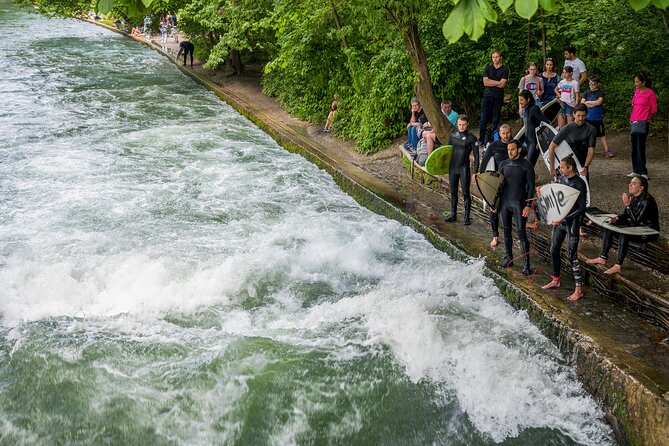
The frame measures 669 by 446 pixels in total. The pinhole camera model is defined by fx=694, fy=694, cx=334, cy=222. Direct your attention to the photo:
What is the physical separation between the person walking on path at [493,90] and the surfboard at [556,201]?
455 cm

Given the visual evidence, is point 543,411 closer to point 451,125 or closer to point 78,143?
point 451,125

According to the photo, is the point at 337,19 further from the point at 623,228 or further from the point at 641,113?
the point at 623,228

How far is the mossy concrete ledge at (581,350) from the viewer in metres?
5.90

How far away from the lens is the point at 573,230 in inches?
299

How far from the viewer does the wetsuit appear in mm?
8281

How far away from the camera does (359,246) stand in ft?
34.6

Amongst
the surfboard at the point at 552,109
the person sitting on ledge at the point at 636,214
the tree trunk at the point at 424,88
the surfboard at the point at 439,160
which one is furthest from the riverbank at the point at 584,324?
the surfboard at the point at 552,109

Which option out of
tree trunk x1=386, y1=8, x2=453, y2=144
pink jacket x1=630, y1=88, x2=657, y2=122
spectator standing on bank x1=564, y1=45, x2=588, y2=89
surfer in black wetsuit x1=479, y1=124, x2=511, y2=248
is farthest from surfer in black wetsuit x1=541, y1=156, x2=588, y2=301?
tree trunk x1=386, y1=8, x2=453, y2=144

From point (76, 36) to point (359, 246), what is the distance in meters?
41.1

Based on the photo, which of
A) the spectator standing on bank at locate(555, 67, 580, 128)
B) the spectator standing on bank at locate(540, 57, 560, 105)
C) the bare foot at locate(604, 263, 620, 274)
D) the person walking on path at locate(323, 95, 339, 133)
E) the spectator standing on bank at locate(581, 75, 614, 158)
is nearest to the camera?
the bare foot at locate(604, 263, 620, 274)

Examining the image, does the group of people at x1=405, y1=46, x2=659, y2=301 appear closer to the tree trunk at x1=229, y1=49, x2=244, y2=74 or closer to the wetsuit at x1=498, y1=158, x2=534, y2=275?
the wetsuit at x1=498, y1=158, x2=534, y2=275

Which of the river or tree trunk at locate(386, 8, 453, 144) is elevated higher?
tree trunk at locate(386, 8, 453, 144)

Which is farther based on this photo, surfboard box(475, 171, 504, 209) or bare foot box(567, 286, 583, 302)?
surfboard box(475, 171, 504, 209)

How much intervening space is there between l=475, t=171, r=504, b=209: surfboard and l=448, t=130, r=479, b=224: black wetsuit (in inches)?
51.7
